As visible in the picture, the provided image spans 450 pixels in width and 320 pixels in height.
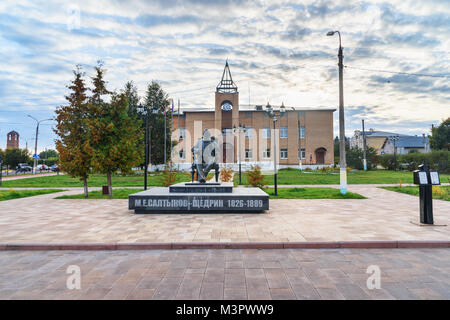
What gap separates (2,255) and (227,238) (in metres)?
4.91

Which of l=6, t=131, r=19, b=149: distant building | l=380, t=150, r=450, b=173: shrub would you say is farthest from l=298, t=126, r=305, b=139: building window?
l=6, t=131, r=19, b=149: distant building

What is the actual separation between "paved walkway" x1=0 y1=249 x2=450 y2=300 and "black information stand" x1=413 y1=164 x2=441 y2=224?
2.35m

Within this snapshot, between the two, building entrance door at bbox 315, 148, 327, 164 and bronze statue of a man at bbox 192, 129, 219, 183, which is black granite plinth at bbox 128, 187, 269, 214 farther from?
building entrance door at bbox 315, 148, 327, 164

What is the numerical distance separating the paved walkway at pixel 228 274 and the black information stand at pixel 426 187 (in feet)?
7.71

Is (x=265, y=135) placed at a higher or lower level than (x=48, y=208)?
higher

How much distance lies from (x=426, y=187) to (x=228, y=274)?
21.8ft

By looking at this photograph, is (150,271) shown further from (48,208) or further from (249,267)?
(48,208)

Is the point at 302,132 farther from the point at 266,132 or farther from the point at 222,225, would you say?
the point at 222,225

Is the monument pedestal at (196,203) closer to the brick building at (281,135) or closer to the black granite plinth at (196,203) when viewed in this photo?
the black granite plinth at (196,203)

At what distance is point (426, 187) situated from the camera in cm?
742

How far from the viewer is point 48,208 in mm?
11016

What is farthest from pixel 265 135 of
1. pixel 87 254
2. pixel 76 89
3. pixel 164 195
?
pixel 87 254

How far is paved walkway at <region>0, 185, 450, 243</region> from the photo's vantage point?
635 centimetres

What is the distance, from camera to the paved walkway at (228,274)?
3.69 metres
